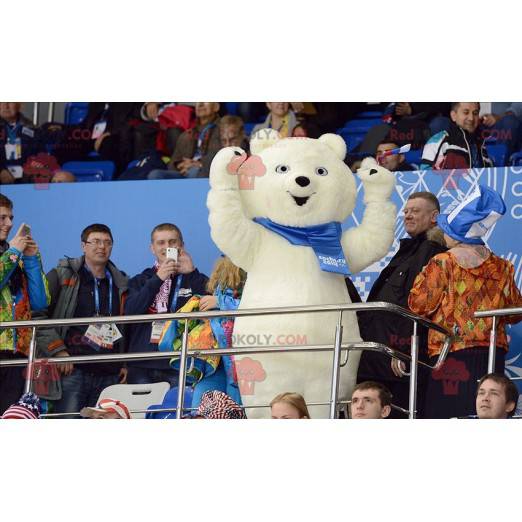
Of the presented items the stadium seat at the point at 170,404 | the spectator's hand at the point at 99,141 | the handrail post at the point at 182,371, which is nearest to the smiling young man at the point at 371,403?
A: the handrail post at the point at 182,371

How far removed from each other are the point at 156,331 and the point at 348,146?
1.42 m

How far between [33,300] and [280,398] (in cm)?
169

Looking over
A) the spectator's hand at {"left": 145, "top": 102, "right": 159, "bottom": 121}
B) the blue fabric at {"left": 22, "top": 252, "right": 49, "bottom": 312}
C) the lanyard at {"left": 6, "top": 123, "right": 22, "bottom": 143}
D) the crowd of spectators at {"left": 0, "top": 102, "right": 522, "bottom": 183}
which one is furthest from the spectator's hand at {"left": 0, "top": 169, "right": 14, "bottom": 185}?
the spectator's hand at {"left": 145, "top": 102, "right": 159, "bottom": 121}

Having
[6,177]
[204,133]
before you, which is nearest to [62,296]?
[6,177]

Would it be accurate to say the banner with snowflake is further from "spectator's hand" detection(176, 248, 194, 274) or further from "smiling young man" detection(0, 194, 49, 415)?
"smiling young man" detection(0, 194, 49, 415)

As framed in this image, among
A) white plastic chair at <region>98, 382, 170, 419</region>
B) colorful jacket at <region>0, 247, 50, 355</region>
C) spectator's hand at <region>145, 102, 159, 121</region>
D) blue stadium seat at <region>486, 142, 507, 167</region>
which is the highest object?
spectator's hand at <region>145, 102, 159, 121</region>

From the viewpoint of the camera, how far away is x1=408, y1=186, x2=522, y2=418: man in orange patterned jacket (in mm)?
6816

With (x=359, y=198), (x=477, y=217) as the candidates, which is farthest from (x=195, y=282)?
(x=477, y=217)

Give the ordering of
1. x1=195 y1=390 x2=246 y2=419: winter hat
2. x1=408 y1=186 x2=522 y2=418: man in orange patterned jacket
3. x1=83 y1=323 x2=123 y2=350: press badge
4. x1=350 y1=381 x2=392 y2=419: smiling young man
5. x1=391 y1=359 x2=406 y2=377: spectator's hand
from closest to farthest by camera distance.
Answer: x1=350 y1=381 x2=392 y2=419: smiling young man → x1=195 y1=390 x2=246 y2=419: winter hat → x1=391 y1=359 x2=406 y2=377: spectator's hand → x1=408 y1=186 x2=522 y2=418: man in orange patterned jacket → x1=83 y1=323 x2=123 y2=350: press badge

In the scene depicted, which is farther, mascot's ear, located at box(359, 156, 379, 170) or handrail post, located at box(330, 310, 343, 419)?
mascot's ear, located at box(359, 156, 379, 170)

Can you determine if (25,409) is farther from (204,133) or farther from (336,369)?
(204,133)

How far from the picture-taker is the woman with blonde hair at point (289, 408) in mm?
6289

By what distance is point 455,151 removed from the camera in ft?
24.2

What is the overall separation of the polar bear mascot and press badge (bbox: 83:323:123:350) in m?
0.79
